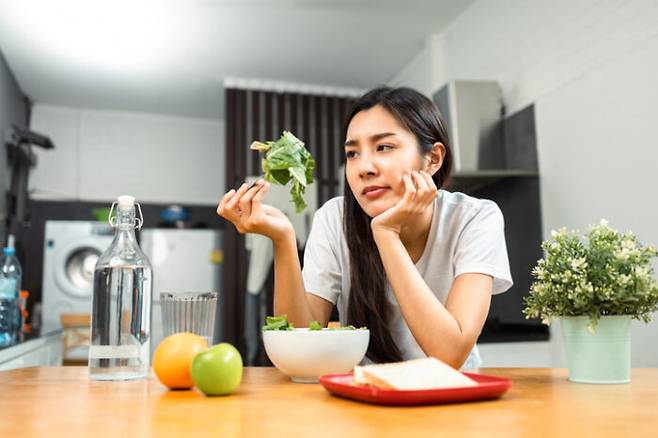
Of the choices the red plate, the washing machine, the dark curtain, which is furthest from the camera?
the washing machine

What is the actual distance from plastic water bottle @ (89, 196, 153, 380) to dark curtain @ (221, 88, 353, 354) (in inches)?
143

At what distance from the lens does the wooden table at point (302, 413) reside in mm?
638

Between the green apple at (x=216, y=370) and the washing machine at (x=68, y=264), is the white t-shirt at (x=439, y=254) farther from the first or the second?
the washing machine at (x=68, y=264)

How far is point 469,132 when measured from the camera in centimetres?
324

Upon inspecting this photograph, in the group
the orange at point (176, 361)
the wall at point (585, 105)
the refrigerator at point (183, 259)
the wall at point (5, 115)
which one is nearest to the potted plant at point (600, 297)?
the orange at point (176, 361)

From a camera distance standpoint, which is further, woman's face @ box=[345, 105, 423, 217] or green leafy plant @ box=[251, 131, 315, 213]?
woman's face @ box=[345, 105, 423, 217]

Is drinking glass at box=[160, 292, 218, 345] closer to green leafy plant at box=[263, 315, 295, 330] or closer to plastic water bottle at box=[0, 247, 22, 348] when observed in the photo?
green leafy plant at box=[263, 315, 295, 330]

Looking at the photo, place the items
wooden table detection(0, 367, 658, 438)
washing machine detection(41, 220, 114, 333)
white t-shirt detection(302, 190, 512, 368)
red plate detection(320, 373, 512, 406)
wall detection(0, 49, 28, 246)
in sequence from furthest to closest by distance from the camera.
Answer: washing machine detection(41, 220, 114, 333) → wall detection(0, 49, 28, 246) → white t-shirt detection(302, 190, 512, 368) → red plate detection(320, 373, 512, 406) → wooden table detection(0, 367, 658, 438)

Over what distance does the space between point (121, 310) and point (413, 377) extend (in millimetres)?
577

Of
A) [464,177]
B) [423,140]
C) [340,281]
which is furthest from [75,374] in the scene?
[464,177]

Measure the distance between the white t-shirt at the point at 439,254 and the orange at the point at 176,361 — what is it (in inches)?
24.8

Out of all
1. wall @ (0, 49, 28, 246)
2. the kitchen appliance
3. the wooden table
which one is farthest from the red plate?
wall @ (0, 49, 28, 246)

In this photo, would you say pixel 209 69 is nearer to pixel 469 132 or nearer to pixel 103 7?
pixel 103 7

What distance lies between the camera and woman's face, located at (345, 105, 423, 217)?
4.50 ft
